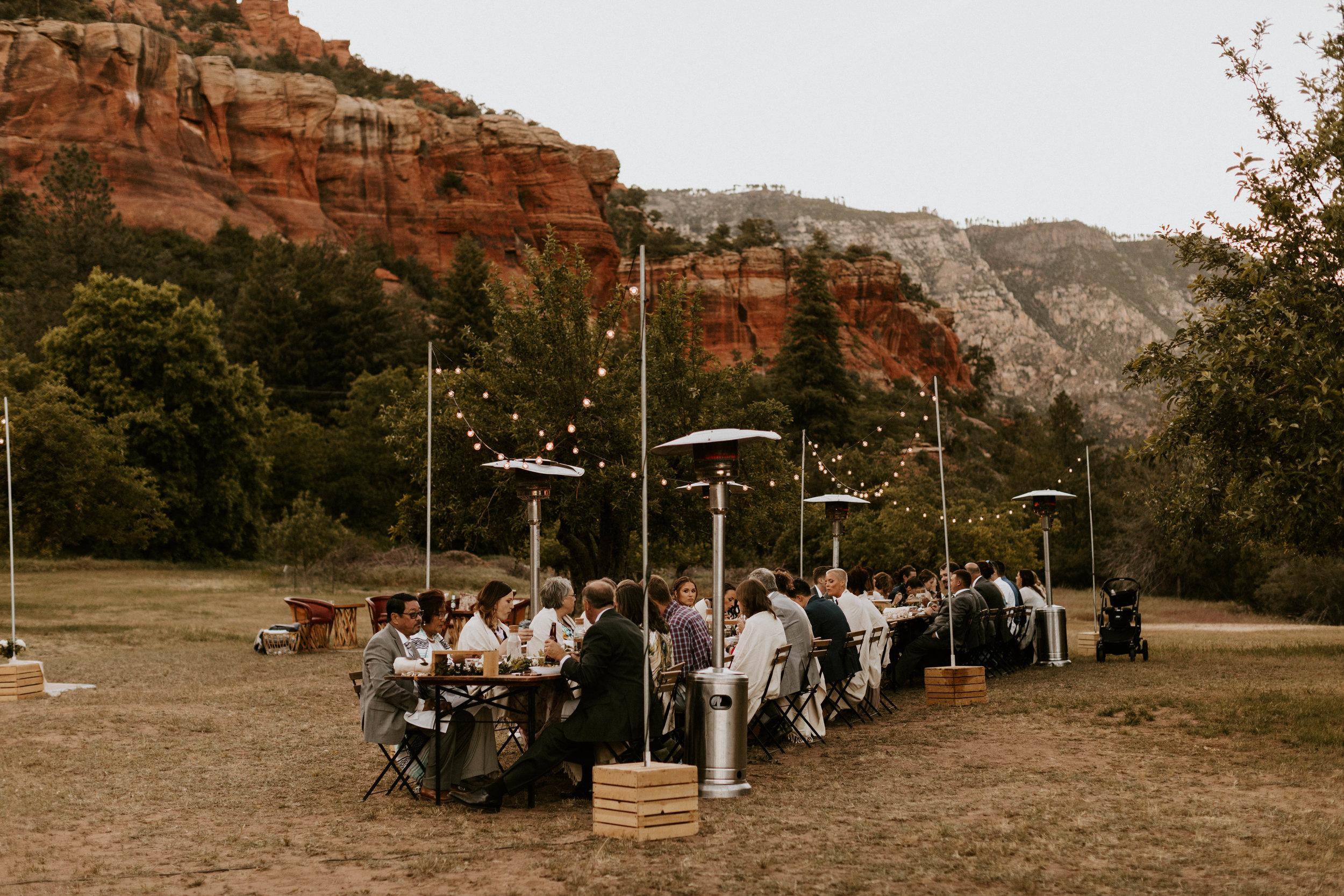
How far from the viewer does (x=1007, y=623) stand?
15.4 m

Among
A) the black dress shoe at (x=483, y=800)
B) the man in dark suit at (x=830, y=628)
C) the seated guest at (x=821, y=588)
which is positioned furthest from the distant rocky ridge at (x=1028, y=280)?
the black dress shoe at (x=483, y=800)

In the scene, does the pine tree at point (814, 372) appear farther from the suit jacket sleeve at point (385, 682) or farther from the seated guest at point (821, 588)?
the suit jacket sleeve at point (385, 682)

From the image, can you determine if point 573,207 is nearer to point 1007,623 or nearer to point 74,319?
point 74,319

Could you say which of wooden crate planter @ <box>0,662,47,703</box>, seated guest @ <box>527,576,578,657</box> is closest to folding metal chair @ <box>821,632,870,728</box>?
seated guest @ <box>527,576,578,657</box>

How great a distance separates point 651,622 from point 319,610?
13417 millimetres

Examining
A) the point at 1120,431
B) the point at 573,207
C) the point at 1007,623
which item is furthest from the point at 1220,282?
the point at 1120,431

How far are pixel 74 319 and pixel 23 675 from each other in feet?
99.6

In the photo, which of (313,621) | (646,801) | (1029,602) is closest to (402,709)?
(646,801)

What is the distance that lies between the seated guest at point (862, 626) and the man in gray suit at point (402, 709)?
179 inches

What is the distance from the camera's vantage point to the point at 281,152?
85.2 meters

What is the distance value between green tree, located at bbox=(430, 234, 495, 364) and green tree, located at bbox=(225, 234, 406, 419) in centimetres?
270

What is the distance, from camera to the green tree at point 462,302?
200ft

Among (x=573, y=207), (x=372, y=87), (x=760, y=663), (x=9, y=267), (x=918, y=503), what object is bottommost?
(x=760, y=663)

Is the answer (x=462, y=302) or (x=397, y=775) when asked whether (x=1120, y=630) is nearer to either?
(x=397, y=775)
